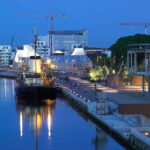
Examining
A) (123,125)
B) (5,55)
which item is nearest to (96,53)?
(5,55)

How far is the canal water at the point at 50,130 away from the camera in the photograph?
19.5 meters

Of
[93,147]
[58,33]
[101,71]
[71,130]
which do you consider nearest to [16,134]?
[71,130]

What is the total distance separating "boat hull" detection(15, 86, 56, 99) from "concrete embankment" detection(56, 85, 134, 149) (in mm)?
7246

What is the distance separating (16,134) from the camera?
22234mm

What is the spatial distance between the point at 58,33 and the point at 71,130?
171168 millimetres

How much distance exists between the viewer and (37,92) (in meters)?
38.8

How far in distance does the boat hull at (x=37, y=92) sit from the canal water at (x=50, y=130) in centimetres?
577

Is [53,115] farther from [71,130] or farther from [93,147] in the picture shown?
[93,147]

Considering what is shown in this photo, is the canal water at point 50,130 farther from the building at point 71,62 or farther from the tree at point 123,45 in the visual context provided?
the building at point 71,62

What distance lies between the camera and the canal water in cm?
1950

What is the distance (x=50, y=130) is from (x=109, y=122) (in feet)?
13.4

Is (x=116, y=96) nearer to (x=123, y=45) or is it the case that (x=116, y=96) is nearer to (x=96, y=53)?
(x=123, y=45)

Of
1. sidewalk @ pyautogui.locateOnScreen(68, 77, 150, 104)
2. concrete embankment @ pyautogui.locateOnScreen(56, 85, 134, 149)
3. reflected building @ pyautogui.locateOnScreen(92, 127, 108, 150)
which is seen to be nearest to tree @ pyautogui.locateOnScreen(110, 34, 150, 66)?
sidewalk @ pyautogui.locateOnScreen(68, 77, 150, 104)

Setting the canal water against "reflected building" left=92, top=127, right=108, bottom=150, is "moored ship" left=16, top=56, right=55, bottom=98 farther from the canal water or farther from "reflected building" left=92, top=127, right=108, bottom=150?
"reflected building" left=92, top=127, right=108, bottom=150
